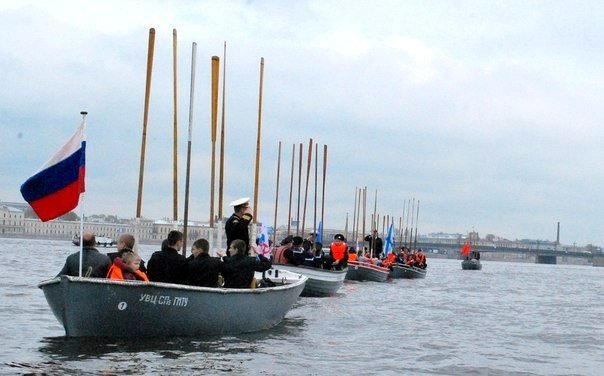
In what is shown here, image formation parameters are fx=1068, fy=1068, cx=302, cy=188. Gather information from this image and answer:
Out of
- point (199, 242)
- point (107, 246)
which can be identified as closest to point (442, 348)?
point (199, 242)

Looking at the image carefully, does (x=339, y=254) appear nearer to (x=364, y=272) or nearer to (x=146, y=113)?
(x=364, y=272)

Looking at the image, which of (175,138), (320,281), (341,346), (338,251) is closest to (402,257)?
(338,251)

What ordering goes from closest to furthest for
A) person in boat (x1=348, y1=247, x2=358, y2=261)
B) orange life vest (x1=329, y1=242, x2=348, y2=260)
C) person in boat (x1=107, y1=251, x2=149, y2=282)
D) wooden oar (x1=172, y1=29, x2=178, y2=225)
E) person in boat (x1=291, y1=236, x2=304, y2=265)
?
1. person in boat (x1=107, y1=251, x2=149, y2=282)
2. wooden oar (x1=172, y1=29, x2=178, y2=225)
3. person in boat (x1=291, y1=236, x2=304, y2=265)
4. orange life vest (x1=329, y1=242, x2=348, y2=260)
5. person in boat (x1=348, y1=247, x2=358, y2=261)

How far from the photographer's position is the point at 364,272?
164ft

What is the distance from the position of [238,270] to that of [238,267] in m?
0.06

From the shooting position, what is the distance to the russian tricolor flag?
15766mm

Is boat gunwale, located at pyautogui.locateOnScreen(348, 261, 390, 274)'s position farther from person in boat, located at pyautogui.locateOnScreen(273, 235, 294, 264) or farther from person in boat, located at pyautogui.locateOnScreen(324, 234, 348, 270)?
person in boat, located at pyautogui.locateOnScreen(273, 235, 294, 264)

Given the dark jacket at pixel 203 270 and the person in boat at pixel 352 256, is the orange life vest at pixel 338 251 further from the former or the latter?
the dark jacket at pixel 203 270

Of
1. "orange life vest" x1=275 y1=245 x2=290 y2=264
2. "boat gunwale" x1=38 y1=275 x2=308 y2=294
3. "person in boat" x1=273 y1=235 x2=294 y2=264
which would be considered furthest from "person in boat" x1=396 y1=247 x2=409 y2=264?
"boat gunwale" x1=38 y1=275 x2=308 y2=294

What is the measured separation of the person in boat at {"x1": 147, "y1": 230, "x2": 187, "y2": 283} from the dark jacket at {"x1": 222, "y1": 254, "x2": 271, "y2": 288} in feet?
4.30

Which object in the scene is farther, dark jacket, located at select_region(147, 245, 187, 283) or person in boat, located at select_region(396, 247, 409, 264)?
person in boat, located at select_region(396, 247, 409, 264)

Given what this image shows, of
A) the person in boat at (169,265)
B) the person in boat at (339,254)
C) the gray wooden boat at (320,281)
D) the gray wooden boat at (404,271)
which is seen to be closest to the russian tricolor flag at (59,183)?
the person in boat at (169,265)

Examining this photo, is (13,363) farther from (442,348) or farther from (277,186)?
(277,186)

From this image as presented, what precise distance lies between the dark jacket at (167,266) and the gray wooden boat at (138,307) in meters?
0.66
